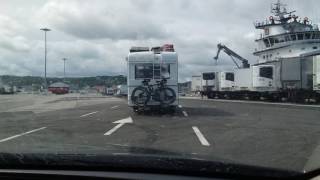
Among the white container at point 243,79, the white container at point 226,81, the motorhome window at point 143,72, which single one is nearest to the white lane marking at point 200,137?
the motorhome window at point 143,72

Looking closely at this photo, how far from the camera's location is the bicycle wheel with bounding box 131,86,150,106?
29.6m

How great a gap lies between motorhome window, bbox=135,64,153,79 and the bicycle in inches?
9.5

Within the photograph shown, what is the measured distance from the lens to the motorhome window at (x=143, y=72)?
29594mm

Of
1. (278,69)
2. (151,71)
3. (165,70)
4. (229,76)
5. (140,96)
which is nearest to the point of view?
(165,70)

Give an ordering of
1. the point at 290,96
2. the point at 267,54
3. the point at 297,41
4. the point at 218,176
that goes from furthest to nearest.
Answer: the point at 267,54, the point at 297,41, the point at 290,96, the point at 218,176

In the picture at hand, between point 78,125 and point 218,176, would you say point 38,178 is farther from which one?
point 78,125

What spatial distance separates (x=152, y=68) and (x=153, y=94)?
127 cm

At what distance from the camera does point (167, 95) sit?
97.6 ft

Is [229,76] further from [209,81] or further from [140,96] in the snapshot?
[140,96]

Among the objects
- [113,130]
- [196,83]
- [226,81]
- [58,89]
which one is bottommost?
[113,130]

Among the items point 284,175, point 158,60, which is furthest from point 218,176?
point 158,60

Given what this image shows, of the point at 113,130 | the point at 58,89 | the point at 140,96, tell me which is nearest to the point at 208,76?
the point at 140,96

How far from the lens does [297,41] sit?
6397 cm

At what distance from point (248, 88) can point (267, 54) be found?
40.1 ft
